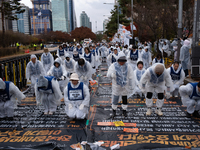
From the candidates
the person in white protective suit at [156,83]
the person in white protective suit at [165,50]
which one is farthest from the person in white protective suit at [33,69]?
the person in white protective suit at [165,50]

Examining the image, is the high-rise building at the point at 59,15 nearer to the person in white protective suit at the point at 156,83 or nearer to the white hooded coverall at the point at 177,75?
the white hooded coverall at the point at 177,75

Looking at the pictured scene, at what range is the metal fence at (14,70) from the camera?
8.18 m

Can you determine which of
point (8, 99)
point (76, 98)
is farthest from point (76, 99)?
point (8, 99)

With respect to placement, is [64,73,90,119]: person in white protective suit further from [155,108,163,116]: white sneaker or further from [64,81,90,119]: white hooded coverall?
[155,108,163,116]: white sneaker

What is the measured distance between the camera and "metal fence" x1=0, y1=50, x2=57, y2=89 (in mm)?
8180

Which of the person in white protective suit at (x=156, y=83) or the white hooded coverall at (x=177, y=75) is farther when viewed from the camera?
the white hooded coverall at (x=177, y=75)

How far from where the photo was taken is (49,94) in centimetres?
605

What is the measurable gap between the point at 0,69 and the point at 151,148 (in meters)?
6.18

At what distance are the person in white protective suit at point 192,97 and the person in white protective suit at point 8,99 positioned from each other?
4.34 meters

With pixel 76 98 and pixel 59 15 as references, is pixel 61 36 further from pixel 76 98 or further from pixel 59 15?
pixel 59 15

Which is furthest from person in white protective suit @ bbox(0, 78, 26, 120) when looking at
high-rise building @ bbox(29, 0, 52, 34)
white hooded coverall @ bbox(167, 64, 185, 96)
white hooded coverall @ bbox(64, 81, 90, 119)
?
high-rise building @ bbox(29, 0, 52, 34)

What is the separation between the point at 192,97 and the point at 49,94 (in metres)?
3.83

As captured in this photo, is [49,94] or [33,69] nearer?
[49,94]

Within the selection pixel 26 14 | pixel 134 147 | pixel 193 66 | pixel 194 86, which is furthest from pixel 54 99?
pixel 26 14
